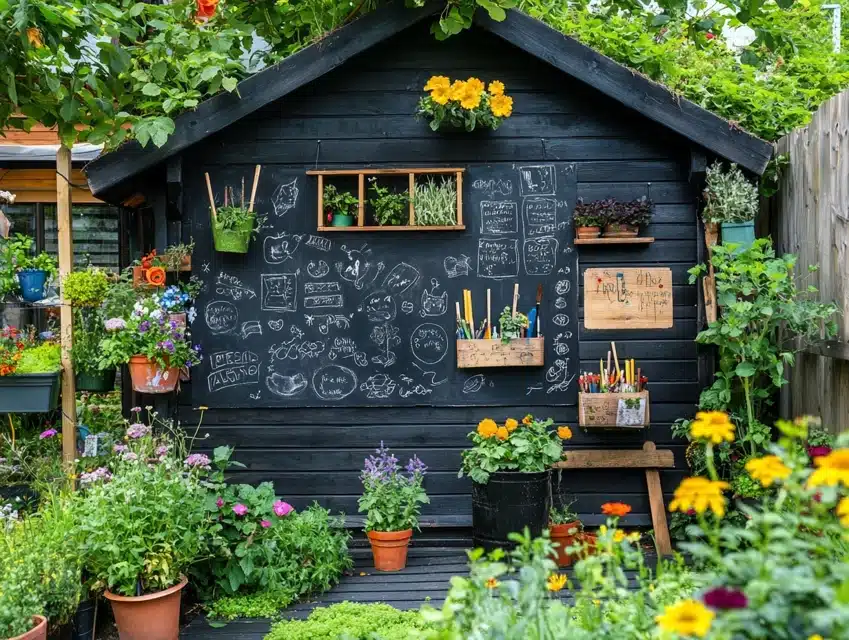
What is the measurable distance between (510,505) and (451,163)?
250cm

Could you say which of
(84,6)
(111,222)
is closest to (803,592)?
(84,6)

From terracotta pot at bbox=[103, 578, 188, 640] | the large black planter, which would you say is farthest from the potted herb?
terracotta pot at bbox=[103, 578, 188, 640]

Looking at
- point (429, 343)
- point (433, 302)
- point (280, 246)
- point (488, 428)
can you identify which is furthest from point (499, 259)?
point (280, 246)

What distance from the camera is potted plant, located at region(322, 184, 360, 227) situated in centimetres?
639

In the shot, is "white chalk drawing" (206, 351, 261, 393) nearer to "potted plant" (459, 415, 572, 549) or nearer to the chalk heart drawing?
the chalk heart drawing

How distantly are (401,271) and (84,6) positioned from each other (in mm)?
2684

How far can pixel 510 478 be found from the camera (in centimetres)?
566

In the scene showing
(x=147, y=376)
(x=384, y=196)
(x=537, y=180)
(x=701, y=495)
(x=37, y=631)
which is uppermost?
(x=537, y=180)

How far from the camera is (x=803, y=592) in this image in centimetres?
203

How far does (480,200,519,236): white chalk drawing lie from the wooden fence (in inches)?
76.4

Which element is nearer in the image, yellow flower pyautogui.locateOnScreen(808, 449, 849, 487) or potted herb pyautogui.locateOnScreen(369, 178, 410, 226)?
yellow flower pyautogui.locateOnScreen(808, 449, 849, 487)

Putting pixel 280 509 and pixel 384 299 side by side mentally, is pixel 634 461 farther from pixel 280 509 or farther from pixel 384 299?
pixel 280 509

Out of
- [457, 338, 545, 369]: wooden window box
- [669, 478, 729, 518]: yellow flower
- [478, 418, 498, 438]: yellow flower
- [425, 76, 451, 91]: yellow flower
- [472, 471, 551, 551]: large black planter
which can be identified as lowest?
[472, 471, 551, 551]: large black planter

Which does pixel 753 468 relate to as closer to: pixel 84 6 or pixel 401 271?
pixel 401 271
